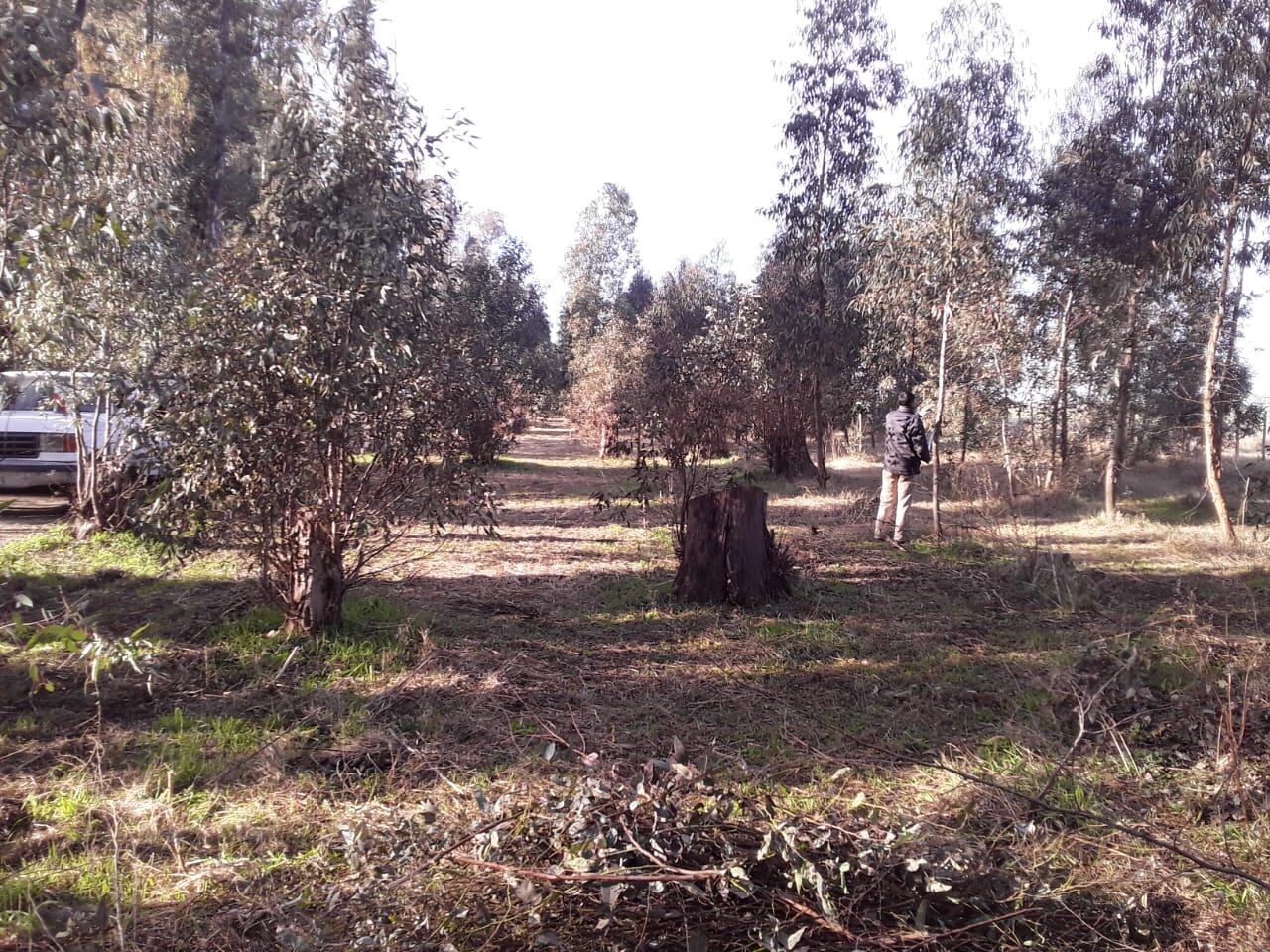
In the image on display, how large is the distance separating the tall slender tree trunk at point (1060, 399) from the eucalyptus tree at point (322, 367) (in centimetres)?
1259

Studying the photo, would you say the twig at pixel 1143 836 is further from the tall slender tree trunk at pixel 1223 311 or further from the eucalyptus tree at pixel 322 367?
the tall slender tree trunk at pixel 1223 311

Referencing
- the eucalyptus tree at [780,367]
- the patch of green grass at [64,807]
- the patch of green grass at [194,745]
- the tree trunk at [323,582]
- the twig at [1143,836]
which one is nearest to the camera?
the twig at [1143,836]

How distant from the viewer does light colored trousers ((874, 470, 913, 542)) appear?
984 centimetres

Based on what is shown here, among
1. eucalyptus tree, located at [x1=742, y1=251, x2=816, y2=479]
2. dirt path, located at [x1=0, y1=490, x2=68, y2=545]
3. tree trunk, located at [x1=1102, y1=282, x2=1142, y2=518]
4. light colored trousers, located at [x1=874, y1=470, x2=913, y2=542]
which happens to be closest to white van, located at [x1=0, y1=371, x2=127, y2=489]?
dirt path, located at [x1=0, y1=490, x2=68, y2=545]

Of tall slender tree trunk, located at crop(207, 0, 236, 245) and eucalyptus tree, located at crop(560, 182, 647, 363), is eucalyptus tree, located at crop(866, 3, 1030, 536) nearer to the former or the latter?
tall slender tree trunk, located at crop(207, 0, 236, 245)

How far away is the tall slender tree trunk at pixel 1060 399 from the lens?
14.9 meters

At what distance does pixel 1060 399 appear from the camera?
54.5 ft

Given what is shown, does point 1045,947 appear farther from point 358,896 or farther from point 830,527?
point 830,527

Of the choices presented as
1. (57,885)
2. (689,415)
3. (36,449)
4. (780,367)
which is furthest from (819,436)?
(57,885)

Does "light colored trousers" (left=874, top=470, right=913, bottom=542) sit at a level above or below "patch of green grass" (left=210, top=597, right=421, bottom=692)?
above

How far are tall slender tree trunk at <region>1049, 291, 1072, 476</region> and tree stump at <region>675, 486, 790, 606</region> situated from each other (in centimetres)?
976

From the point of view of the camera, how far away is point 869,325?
16.9 metres

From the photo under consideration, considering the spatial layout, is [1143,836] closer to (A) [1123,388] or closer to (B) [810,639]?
(B) [810,639]

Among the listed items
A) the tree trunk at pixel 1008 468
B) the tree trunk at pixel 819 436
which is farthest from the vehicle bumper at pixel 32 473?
the tree trunk at pixel 819 436
